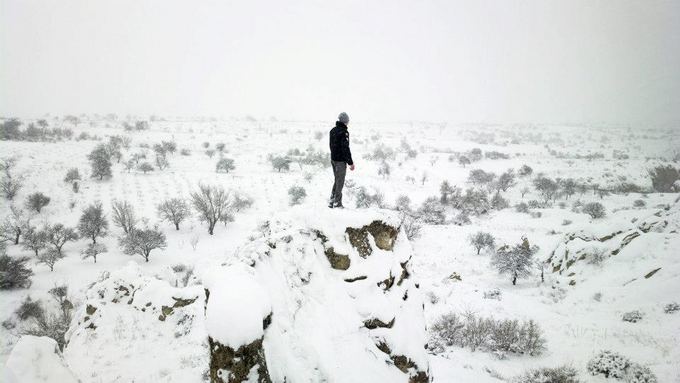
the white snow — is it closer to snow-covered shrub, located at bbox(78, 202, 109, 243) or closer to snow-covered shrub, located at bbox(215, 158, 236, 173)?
snow-covered shrub, located at bbox(78, 202, 109, 243)

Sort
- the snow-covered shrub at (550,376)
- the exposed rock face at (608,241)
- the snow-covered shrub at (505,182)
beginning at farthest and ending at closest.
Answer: the snow-covered shrub at (505,182) → the exposed rock face at (608,241) → the snow-covered shrub at (550,376)

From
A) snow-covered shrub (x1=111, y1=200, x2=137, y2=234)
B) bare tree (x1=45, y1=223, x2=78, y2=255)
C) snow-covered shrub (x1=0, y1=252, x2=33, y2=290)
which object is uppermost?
snow-covered shrub (x1=111, y1=200, x2=137, y2=234)

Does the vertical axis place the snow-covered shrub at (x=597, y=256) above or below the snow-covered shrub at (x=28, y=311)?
above

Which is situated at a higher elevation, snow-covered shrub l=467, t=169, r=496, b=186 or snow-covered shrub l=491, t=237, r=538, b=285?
snow-covered shrub l=467, t=169, r=496, b=186

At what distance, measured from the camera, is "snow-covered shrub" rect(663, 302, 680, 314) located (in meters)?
12.5

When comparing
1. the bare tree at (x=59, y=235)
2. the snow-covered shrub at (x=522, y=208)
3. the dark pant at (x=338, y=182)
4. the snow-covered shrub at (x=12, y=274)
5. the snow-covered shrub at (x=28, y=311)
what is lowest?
the snow-covered shrub at (x=28, y=311)

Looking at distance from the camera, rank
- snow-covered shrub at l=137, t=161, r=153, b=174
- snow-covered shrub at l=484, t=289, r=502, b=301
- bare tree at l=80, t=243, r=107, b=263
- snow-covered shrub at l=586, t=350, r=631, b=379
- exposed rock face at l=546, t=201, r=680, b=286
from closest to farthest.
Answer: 1. snow-covered shrub at l=586, t=350, r=631, b=379
2. snow-covered shrub at l=484, t=289, r=502, b=301
3. exposed rock face at l=546, t=201, r=680, b=286
4. bare tree at l=80, t=243, r=107, b=263
5. snow-covered shrub at l=137, t=161, r=153, b=174

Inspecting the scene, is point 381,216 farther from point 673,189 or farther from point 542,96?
point 542,96

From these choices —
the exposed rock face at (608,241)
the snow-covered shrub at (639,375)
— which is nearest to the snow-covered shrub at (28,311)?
the snow-covered shrub at (639,375)

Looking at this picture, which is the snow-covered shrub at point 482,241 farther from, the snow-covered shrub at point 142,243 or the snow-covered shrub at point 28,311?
the snow-covered shrub at point 28,311

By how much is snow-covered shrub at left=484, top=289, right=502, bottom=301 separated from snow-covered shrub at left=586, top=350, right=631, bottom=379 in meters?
6.17

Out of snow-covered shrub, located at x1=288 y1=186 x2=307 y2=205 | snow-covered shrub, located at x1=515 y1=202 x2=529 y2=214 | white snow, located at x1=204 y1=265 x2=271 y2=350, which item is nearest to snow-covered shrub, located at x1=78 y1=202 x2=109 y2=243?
snow-covered shrub, located at x1=288 y1=186 x2=307 y2=205

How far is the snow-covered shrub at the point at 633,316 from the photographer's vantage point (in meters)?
12.9

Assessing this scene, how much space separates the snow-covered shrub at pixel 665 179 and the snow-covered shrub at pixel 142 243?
5244cm
